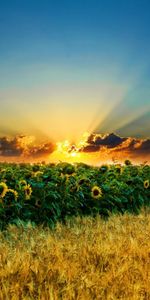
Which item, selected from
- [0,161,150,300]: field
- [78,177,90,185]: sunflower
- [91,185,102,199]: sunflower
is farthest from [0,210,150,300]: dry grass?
[78,177,90,185]: sunflower

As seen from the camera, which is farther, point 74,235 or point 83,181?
point 83,181

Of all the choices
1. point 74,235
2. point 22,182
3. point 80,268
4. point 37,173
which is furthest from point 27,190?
point 80,268

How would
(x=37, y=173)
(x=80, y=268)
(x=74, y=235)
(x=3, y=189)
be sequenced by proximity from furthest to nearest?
(x=37, y=173) → (x=3, y=189) → (x=74, y=235) → (x=80, y=268)

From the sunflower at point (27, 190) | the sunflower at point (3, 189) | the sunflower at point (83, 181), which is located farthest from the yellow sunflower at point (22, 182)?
the sunflower at point (83, 181)

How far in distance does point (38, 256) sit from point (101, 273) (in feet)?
1.92

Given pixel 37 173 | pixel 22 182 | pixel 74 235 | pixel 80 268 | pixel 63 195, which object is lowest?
pixel 80 268

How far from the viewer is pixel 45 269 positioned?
4.60 metres

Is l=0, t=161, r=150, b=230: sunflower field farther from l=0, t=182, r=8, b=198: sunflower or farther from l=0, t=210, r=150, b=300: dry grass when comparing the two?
l=0, t=210, r=150, b=300: dry grass

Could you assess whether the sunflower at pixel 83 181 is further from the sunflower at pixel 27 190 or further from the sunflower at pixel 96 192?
the sunflower at pixel 27 190

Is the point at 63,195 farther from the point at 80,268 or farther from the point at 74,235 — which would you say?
the point at 80,268

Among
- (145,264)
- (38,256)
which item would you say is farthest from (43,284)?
(145,264)

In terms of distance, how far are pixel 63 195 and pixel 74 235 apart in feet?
5.68

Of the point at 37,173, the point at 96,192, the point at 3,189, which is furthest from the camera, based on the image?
the point at 37,173

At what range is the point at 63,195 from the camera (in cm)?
788
